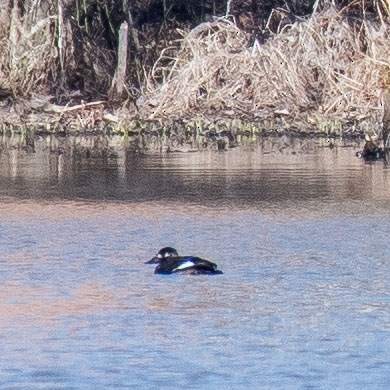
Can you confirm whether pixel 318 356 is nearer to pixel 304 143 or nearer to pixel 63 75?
pixel 304 143

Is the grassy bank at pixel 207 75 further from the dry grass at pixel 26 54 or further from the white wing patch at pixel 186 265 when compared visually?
the white wing patch at pixel 186 265

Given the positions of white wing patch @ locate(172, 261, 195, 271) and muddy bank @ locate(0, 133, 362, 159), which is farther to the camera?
muddy bank @ locate(0, 133, 362, 159)

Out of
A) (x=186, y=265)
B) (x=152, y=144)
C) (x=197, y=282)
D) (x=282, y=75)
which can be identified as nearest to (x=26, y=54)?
(x=282, y=75)

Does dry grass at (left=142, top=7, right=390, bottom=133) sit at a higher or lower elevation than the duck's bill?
higher

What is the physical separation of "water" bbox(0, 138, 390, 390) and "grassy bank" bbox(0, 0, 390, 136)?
7.01 metres

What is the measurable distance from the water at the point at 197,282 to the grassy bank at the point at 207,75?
7007mm

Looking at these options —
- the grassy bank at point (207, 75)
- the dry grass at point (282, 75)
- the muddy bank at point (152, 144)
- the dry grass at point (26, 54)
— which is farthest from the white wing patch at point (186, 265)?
the dry grass at point (26, 54)

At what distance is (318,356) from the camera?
26.6 feet

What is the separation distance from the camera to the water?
25.9 feet

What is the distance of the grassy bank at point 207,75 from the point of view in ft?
81.7

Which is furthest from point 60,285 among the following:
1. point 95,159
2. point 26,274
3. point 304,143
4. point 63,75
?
point 63,75

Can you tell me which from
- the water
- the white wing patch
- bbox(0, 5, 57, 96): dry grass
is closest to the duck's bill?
the water

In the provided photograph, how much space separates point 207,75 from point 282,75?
1.20 meters

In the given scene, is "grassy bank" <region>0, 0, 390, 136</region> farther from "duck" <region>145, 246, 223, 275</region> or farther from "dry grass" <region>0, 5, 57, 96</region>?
"duck" <region>145, 246, 223, 275</region>
